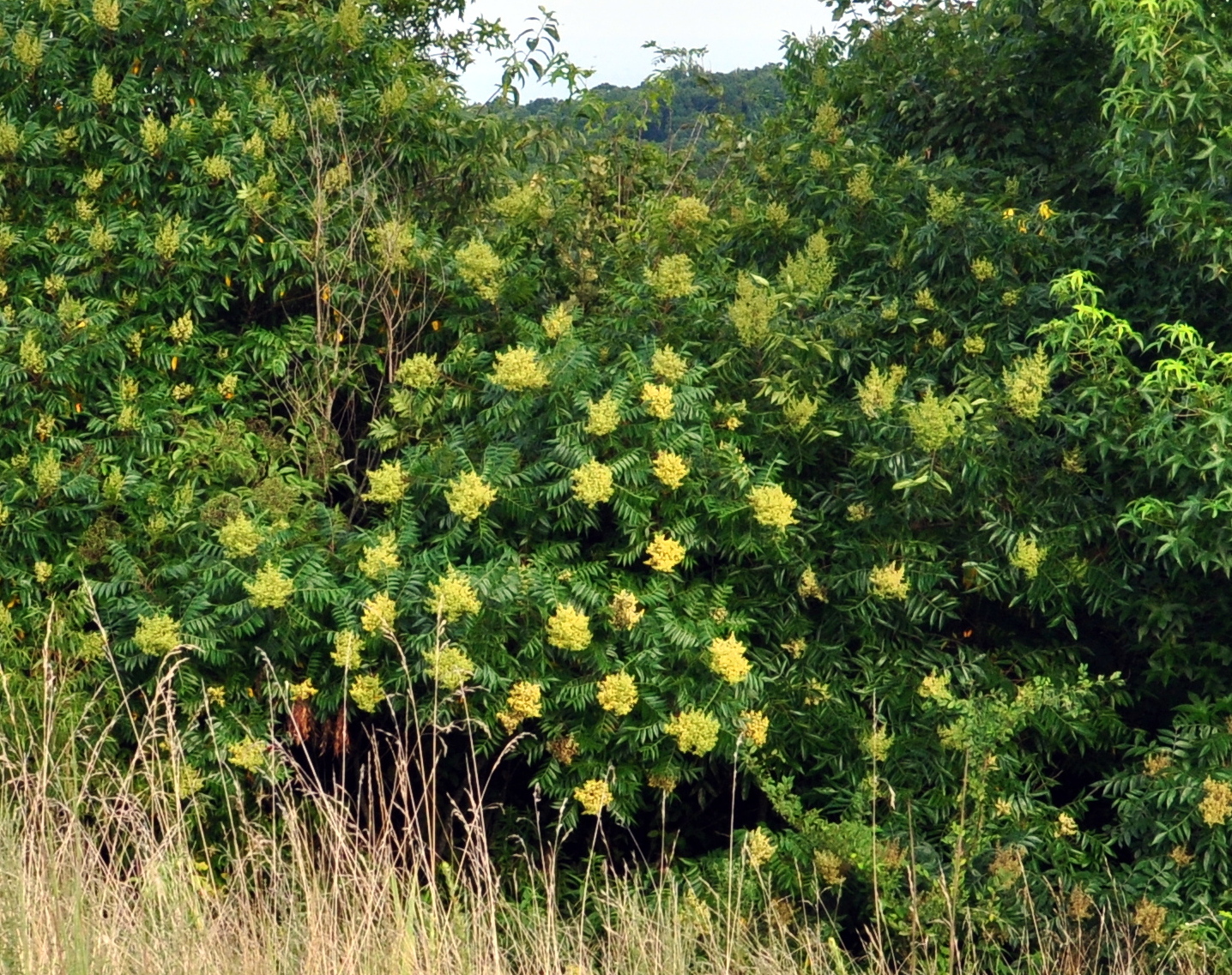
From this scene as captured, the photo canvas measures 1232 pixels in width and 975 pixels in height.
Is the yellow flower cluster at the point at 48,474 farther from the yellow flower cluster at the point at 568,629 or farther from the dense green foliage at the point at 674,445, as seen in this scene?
the yellow flower cluster at the point at 568,629

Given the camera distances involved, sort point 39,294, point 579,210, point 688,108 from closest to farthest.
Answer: point 39,294 → point 579,210 → point 688,108

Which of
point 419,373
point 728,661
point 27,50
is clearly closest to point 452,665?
point 728,661

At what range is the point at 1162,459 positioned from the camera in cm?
525

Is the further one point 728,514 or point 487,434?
point 487,434

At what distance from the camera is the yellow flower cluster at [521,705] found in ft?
18.1

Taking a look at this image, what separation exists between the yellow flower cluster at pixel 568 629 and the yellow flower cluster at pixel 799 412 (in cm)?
129

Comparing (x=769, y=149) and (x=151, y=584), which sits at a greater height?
(x=769, y=149)

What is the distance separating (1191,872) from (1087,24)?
11.9 ft

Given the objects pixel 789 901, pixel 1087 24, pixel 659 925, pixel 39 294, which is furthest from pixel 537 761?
pixel 1087 24

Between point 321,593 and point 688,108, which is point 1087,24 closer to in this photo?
point 321,593

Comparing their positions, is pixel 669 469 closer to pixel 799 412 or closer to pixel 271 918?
pixel 799 412

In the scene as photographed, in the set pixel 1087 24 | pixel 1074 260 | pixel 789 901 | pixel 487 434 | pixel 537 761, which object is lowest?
pixel 789 901

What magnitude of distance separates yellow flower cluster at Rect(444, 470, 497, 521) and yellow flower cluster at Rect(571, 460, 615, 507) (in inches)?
15.5

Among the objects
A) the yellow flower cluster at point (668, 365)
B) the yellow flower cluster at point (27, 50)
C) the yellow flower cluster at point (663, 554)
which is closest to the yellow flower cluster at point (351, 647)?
the yellow flower cluster at point (663, 554)
